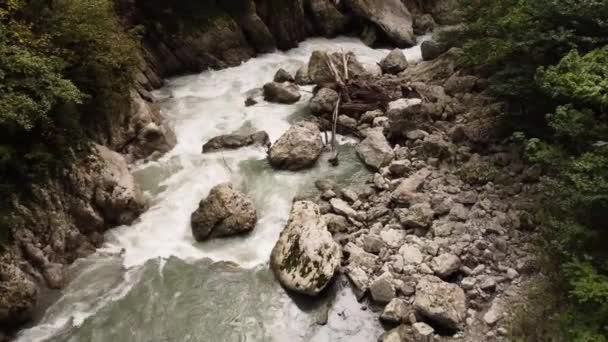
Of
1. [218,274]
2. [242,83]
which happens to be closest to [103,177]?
[218,274]

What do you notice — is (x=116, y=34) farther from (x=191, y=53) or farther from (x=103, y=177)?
(x=191, y=53)

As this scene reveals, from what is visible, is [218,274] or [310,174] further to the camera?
[310,174]

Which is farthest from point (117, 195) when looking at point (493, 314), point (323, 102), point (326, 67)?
point (326, 67)

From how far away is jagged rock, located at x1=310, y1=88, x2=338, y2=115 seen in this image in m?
14.1

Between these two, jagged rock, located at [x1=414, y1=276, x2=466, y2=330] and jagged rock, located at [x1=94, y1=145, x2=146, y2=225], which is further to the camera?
jagged rock, located at [x1=94, y1=145, x2=146, y2=225]

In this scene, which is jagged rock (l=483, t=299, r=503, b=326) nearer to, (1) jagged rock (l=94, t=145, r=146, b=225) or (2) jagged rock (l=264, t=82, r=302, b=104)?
(1) jagged rock (l=94, t=145, r=146, b=225)

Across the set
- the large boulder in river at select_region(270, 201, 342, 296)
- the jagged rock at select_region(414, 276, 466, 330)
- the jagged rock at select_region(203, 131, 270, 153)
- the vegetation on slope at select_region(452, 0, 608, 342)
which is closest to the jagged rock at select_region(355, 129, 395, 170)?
the jagged rock at select_region(203, 131, 270, 153)

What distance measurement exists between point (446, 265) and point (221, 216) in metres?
4.92

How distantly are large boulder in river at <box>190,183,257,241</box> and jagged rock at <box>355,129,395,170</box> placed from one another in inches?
143

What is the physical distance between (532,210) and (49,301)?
9829 mm

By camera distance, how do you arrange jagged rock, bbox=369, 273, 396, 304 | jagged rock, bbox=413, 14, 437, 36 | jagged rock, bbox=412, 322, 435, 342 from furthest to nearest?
jagged rock, bbox=413, 14, 437, 36 → jagged rock, bbox=369, 273, 396, 304 → jagged rock, bbox=412, 322, 435, 342

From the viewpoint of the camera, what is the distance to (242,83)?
1664 cm

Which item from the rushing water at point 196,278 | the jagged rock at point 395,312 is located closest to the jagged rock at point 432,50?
the rushing water at point 196,278

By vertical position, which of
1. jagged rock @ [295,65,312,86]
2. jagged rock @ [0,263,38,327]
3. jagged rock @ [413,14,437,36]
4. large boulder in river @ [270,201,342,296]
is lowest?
jagged rock @ [413,14,437,36]
